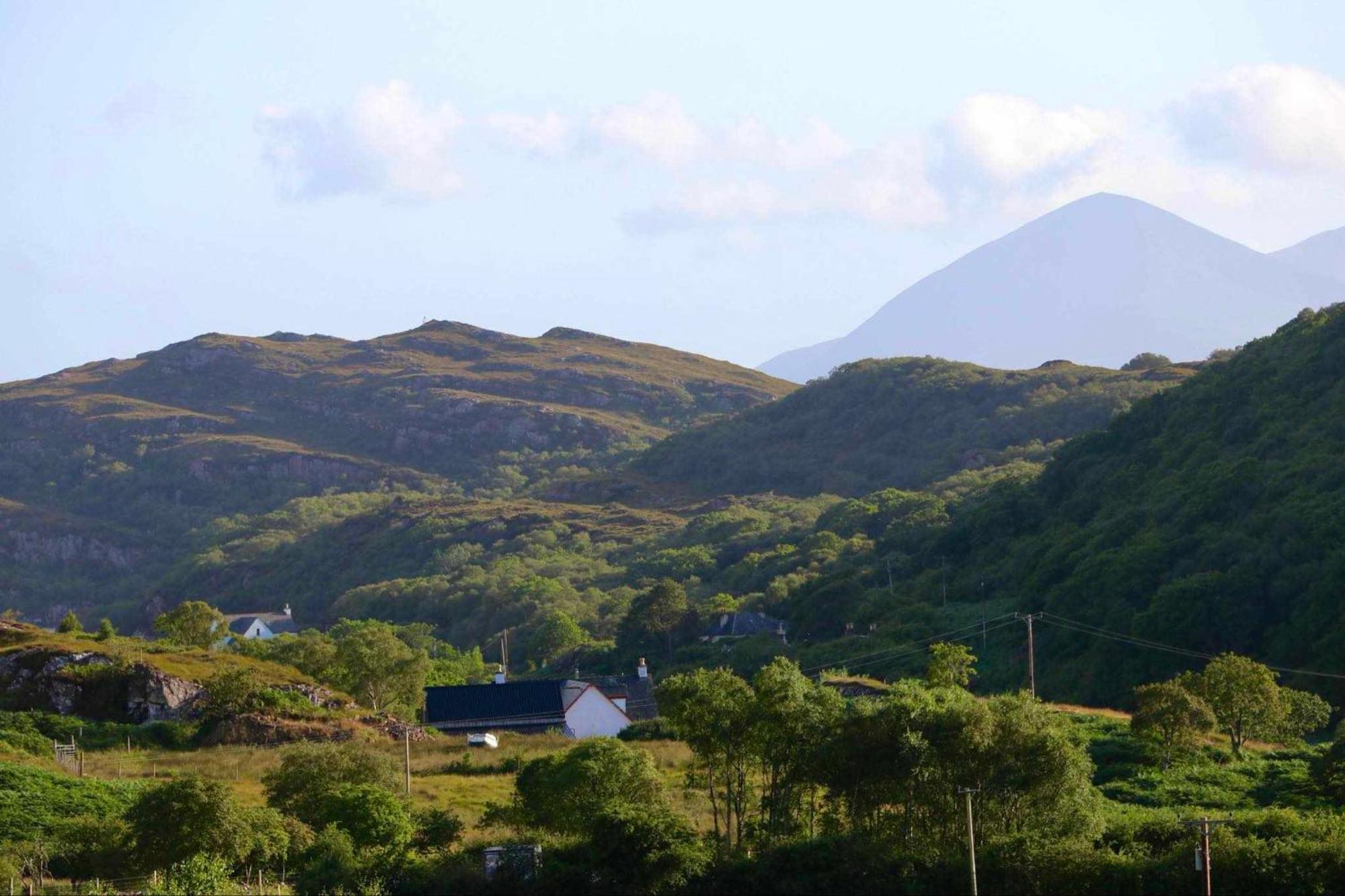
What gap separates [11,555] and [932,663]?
158757 millimetres

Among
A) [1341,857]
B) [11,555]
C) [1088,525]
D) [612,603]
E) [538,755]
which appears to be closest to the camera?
[1341,857]

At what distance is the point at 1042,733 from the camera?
33.7m

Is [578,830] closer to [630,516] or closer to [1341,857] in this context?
[1341,857]

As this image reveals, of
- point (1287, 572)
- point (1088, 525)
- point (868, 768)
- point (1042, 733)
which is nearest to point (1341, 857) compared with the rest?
point (1042, 733)

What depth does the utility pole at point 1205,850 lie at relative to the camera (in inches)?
1027

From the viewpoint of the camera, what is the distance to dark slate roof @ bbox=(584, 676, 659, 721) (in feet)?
215

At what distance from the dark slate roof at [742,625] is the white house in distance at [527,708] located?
996 inches

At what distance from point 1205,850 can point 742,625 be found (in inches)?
2436

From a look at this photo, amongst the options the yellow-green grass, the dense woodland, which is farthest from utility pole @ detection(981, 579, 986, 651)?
the yellow-green grass

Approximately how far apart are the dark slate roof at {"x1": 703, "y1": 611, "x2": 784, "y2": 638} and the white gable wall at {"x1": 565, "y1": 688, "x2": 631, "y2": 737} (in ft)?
83.9

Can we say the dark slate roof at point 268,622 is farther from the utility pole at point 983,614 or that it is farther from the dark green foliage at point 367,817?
the dark green foliage at point 367,817

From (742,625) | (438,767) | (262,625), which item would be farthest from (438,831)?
(262,625)

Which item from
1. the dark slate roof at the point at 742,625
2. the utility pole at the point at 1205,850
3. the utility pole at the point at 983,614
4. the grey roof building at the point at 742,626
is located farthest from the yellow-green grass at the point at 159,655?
the utility pole at the point at 1205,850

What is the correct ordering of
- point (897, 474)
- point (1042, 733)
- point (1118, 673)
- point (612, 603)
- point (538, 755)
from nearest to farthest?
point (1042, 733) < point (538, 755) < point (1118, 673) < point (612, 603) < point (897, 474)
